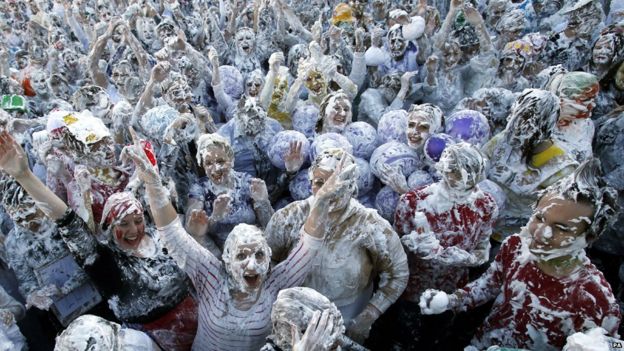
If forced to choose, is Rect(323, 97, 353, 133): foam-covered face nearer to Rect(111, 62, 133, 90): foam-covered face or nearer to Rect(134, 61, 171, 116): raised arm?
Rect(134, 61, 171, 116): raised arm

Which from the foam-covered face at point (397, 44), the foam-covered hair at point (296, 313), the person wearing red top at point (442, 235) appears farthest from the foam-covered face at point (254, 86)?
the foam-covered hair at point (296, 313)

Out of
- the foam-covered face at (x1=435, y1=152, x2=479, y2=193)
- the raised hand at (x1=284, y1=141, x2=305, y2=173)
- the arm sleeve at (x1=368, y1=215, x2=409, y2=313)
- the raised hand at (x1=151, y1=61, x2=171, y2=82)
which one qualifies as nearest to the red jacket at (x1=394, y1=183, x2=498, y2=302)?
the foam-covered face at (x1=435, y1=152, x2=479, y2=193)

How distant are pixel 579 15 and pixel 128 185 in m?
5.66

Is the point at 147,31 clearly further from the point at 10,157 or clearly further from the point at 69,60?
the point at 10,157

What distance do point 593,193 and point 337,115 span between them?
2439 mm

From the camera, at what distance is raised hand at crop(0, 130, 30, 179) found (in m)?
2.29

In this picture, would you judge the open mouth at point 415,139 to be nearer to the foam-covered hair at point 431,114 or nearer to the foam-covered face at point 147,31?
the foam-covered hair at point 431,114

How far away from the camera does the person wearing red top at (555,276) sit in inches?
78.2

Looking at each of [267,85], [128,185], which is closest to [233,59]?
[267,85]

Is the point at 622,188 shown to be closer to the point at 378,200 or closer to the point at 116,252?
the point at 378,200

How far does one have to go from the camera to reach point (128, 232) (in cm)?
256

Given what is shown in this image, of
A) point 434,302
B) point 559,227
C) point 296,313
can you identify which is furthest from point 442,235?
point 296,313

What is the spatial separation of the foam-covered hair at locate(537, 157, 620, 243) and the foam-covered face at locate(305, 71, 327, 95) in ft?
10.8

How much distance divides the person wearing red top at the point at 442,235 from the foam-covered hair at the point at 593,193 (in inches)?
25.2
